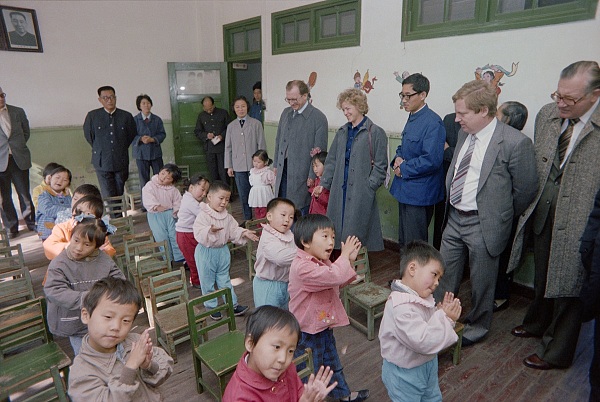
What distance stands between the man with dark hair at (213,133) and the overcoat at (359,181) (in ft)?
9.94

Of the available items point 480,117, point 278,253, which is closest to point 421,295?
point 278,253

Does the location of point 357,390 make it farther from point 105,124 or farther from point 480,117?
point 105,124

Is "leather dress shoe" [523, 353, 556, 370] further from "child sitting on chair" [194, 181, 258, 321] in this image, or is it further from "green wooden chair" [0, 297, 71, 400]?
"green wooden chair" [0, 297, 71, 400]

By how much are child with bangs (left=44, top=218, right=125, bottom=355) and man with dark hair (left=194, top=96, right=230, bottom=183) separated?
13.7 feet

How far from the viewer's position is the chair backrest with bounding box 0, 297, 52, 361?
Answer: 218 cm

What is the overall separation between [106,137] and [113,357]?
4398 millimetres

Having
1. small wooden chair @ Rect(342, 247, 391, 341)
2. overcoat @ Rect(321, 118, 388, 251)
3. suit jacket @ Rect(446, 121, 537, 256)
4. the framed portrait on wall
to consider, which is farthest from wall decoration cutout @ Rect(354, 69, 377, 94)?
the framed portrait on wall

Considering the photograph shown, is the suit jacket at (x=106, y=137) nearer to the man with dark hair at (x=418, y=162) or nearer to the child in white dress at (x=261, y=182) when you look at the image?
the child in white dress at (x=261, y=182)

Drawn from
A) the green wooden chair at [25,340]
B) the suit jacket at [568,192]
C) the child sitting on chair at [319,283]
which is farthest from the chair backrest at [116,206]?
the suit jacket at [568,192]

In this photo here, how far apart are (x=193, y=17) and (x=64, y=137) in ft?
10.3

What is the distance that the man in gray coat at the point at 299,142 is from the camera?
3951mm

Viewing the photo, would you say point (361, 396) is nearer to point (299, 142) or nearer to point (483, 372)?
point (483, 372)

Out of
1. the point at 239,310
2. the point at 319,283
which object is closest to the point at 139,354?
the point at 319,283

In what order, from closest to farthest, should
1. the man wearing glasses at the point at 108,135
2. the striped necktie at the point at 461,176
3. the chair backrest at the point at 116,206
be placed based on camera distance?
the striped necktie at the point at 461,176
the chair backrest at the point at 116,206
the man wearing glasses at the point at 108,135
